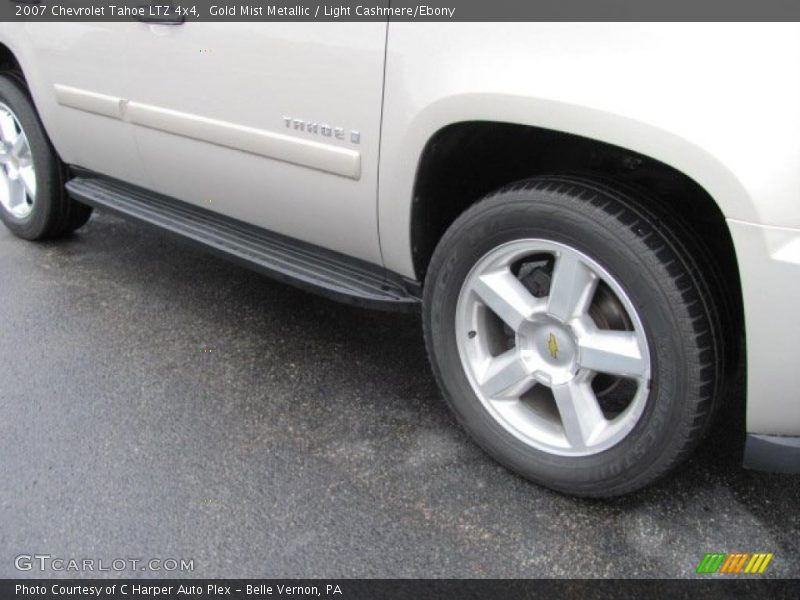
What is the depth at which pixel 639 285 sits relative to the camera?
6.17ft

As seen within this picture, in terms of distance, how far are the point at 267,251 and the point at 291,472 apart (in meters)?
0.82

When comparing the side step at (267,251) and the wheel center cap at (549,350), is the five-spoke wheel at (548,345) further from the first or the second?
the side step at (267,251)

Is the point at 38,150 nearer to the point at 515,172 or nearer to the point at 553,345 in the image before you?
the point at 515,172

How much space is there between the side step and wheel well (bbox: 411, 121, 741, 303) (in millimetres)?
162

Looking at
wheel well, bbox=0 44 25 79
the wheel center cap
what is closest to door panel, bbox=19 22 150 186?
wheel well, bbox=0 44 25 79

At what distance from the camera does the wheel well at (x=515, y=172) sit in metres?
2.04

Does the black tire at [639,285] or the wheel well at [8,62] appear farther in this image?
the wheel well at [8,62]

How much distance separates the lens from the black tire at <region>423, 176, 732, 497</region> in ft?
6.10

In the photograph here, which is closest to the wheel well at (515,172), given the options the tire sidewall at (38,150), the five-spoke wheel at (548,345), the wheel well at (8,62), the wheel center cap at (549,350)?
the five-spoke wheel at (548,345)

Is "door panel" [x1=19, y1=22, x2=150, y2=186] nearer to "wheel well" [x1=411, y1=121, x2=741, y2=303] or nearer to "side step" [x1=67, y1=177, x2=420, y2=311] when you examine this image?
"side step" [x1=67, y1=177, x2=420, y2=311]

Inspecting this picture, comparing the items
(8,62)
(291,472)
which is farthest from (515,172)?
→ (8,62)

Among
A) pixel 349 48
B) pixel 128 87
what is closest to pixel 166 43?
pixel 128 87
